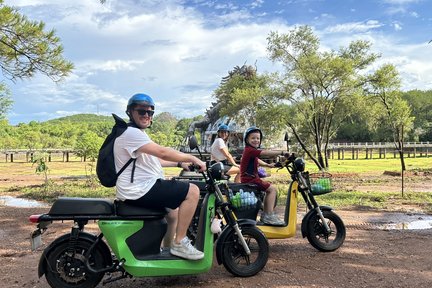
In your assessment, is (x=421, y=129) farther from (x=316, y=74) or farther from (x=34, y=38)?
(x=34, y=38)

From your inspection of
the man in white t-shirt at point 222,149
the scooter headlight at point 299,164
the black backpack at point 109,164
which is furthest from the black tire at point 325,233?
the black backpack at point 109,164

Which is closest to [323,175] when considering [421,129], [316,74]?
[316,74]

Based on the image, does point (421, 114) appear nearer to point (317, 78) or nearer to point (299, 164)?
point (317, 78)

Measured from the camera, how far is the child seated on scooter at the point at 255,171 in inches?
224

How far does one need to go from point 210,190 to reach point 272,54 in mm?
20875

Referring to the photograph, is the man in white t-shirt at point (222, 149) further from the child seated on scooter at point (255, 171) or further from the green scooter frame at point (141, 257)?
the green scooter frame at point (141, 257)

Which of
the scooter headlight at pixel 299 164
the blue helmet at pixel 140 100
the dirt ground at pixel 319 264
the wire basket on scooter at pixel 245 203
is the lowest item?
the dirt ground at pixel 319 264

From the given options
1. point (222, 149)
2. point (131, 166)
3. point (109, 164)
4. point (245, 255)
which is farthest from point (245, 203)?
point (222, 149)

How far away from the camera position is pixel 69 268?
404 cm

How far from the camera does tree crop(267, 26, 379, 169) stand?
22.8 m

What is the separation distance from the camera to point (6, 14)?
30.9 feet

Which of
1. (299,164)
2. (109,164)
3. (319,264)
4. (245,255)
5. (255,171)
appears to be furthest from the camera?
(255,171)

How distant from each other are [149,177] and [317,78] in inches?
787

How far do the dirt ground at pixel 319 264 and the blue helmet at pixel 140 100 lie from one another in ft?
6.37
